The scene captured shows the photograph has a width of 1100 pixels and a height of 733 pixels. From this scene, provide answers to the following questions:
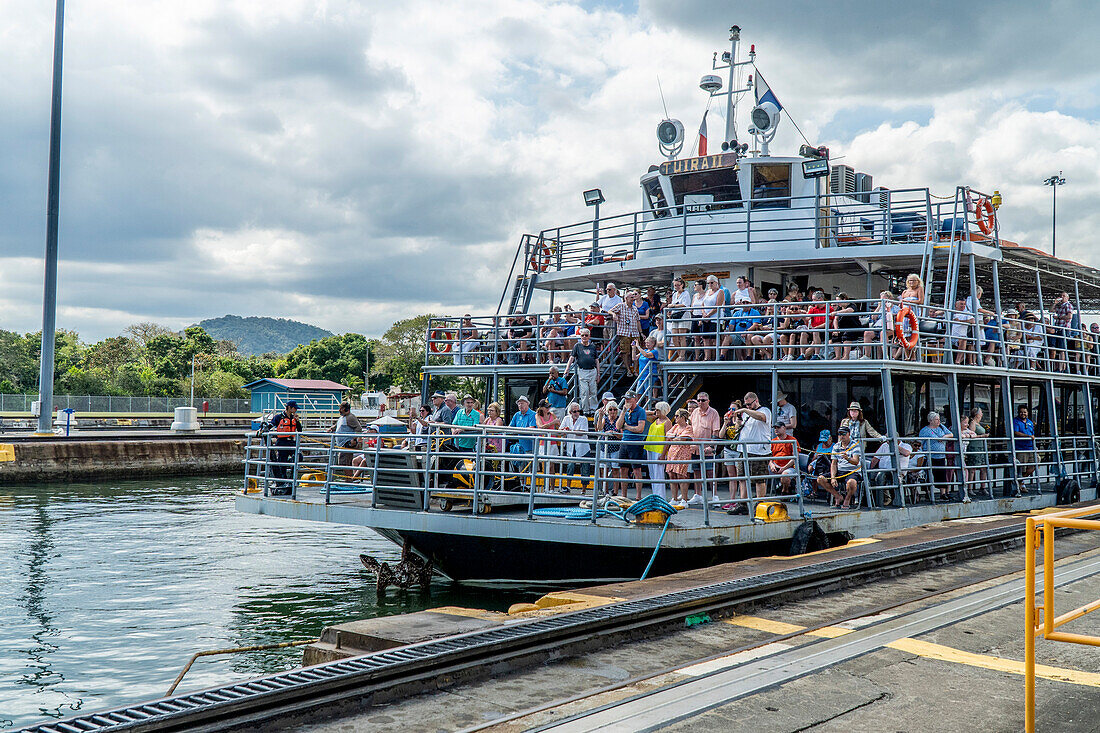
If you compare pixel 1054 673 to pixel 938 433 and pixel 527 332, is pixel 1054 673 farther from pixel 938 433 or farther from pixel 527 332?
pixel 527 332

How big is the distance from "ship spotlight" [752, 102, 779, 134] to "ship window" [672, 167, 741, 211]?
144cm

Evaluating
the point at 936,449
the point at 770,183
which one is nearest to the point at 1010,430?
the point at 936,449

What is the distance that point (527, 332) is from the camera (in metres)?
17.9

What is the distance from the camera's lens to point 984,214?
56.0ft

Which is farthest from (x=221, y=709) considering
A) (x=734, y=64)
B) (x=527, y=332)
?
(x=734, y=64)

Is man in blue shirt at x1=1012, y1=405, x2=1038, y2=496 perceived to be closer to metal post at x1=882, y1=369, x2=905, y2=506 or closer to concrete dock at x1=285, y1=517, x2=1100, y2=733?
metal post at x1=882, y1=369, x2=905, y2=506

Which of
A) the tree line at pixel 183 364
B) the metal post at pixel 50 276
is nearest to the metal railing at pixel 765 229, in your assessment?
the metal post at pixel 50 276

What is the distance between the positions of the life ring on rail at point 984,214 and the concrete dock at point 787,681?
34.0 feet

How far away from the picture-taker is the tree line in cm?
6775

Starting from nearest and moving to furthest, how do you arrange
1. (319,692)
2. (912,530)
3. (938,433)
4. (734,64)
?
(319,692), (912,530), (938,433), (734,64)

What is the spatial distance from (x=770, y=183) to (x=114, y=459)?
23199mm

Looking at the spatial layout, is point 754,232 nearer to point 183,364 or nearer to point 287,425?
point 287,425

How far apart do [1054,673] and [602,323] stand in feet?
36.2

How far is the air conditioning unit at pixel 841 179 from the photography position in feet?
64.3
